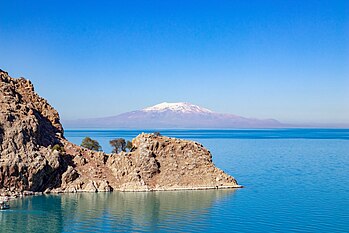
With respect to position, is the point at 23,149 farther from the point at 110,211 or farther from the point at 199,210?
the point at 199,210

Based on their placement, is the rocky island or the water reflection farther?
the rocky island

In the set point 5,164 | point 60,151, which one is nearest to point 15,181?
point 5,164

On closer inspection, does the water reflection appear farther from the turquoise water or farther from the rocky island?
the rocky island

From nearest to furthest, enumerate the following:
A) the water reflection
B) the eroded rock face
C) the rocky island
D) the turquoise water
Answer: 1. the turquoise water
2. the water reflection
3. the eroded rock face
4. the rocky island

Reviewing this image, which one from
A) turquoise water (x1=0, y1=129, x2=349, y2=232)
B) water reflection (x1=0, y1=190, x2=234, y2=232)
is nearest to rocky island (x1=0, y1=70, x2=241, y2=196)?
water reflection (x1=0, y1=190, x2=234, y2=232)

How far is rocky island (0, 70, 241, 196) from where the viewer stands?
10425cm

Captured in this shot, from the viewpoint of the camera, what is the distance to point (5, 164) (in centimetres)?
10069

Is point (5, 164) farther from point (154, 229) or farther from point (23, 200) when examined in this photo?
point (154, 229)

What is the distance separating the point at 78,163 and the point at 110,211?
3067 cm

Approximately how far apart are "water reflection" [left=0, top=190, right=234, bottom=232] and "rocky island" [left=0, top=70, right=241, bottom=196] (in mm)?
5001

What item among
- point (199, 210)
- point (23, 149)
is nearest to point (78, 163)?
point (23, 149)

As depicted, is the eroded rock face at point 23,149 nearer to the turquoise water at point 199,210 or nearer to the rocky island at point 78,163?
the rocky island at point 78,163

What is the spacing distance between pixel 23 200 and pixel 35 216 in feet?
54.9

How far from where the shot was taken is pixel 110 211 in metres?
88.1
